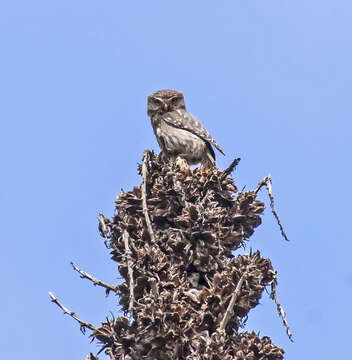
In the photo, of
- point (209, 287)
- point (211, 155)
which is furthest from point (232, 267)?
point (211, 155)

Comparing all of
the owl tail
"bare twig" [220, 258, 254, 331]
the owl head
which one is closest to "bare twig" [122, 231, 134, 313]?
"bare twig" [220, 258, 254, 331]

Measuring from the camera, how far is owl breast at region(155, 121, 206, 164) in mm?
16953

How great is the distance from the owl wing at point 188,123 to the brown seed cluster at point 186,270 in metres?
3.79

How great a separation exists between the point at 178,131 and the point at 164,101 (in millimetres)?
840

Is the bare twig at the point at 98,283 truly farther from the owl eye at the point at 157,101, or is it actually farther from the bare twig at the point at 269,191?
the owl eye at the point at 157,101

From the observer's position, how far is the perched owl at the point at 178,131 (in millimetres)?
16969

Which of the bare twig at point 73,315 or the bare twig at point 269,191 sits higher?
the bare twig at point 269,191

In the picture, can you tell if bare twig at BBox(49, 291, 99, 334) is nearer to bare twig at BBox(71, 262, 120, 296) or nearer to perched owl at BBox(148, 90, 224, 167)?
bare twig at BBox(71, 262, 120, 296)

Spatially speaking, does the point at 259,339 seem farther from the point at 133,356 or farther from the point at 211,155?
the point at 211,155

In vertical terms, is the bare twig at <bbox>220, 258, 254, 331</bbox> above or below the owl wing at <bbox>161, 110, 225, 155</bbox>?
below

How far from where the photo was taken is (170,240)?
482 inches

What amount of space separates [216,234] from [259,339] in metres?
1.57

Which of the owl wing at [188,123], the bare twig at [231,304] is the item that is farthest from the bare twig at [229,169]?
the owl wing at [188,123]

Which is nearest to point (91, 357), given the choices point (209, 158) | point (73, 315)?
point (73, 315)
